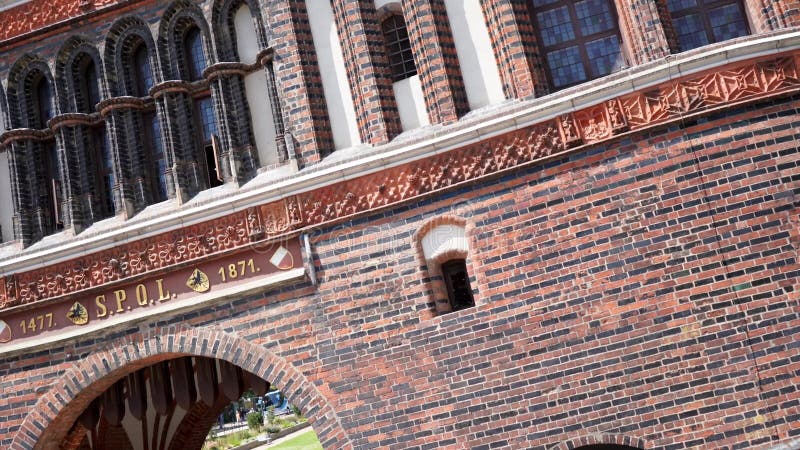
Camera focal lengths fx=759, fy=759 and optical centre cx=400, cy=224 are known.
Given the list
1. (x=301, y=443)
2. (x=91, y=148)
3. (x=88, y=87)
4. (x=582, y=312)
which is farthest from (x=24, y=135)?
(x=301, y=443)

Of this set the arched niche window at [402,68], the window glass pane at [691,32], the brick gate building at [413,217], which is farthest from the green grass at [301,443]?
the window glass pane at [691,32]

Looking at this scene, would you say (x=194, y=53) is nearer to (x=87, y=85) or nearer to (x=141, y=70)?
(x=141, y=70)

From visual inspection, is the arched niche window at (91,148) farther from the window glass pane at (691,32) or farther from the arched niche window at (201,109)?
the window glass pane at (691,32)

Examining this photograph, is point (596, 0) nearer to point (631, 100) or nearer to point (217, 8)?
point (631, 100)

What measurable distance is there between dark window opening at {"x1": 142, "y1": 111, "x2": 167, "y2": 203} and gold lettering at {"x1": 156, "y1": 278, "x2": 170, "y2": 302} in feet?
4.11

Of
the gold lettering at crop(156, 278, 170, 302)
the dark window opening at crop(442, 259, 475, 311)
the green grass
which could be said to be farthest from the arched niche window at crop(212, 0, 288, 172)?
the green grass

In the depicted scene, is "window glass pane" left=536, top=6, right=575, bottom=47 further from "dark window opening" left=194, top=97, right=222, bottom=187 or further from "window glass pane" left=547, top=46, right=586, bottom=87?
"dark window opening" left=194, top=97, right=222, bottom=187

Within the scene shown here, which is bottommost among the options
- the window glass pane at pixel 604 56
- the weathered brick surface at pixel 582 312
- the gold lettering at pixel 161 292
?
the weathered brick surface at pixel 582 312

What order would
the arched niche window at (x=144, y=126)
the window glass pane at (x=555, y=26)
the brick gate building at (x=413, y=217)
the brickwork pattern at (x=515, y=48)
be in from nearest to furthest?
the brick gate building at (x=413, y=217) → the brickwork pattern at (x=515, y=48) → the window glass pane at (x=555, y=26) → the arched niche window at (x=144, y=126)

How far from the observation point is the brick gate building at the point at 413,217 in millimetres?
7199

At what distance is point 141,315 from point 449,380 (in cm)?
366

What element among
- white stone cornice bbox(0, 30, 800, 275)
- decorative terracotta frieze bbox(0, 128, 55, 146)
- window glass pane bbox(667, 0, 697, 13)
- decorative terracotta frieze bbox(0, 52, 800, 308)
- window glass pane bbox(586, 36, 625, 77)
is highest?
decorative terracotta frieze bbox(0, 128, 55, 146)

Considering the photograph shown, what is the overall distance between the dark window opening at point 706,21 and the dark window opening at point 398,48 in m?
2.93

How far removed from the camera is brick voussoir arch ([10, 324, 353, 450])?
8.06 m
